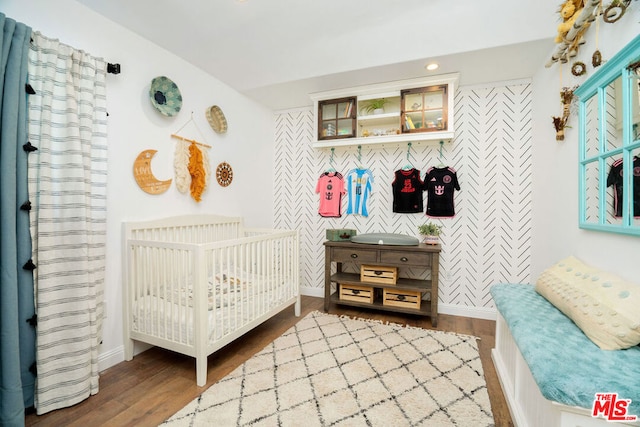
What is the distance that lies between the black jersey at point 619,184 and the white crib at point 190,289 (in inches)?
84.3

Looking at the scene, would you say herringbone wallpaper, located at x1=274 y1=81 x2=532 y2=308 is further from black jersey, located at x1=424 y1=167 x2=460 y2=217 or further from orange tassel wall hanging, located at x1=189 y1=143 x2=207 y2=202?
orange tassel wall hanging, located at x1=189 y1=143 x2=207 y2=202

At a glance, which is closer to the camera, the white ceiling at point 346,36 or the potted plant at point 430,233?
the white ceiling at point 346,36

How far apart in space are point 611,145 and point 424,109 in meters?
1.51

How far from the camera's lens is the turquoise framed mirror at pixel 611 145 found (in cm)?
130

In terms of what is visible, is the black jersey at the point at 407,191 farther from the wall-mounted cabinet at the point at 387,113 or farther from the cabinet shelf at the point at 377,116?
the cabinet shelf at the point at 377,116

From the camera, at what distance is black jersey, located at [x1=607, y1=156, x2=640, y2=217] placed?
1.29 metres

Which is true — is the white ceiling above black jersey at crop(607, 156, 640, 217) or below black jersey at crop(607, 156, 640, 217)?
above

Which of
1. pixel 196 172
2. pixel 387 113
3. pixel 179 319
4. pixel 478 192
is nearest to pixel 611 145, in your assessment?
pixel 478 192

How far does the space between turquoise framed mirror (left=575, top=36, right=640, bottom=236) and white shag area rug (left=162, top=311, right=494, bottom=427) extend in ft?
3.91

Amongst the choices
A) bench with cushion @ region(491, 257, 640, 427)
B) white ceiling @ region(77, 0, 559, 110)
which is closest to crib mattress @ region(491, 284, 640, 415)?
bench with cushion @ region(491, 257, 640, 427)

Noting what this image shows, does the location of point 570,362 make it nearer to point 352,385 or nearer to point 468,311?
point 352,385

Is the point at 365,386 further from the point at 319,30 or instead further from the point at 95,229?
the point at 319,30

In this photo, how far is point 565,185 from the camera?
201 centimetres

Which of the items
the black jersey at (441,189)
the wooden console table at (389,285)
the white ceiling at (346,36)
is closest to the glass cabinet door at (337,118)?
the white ceiling at (346,36)
